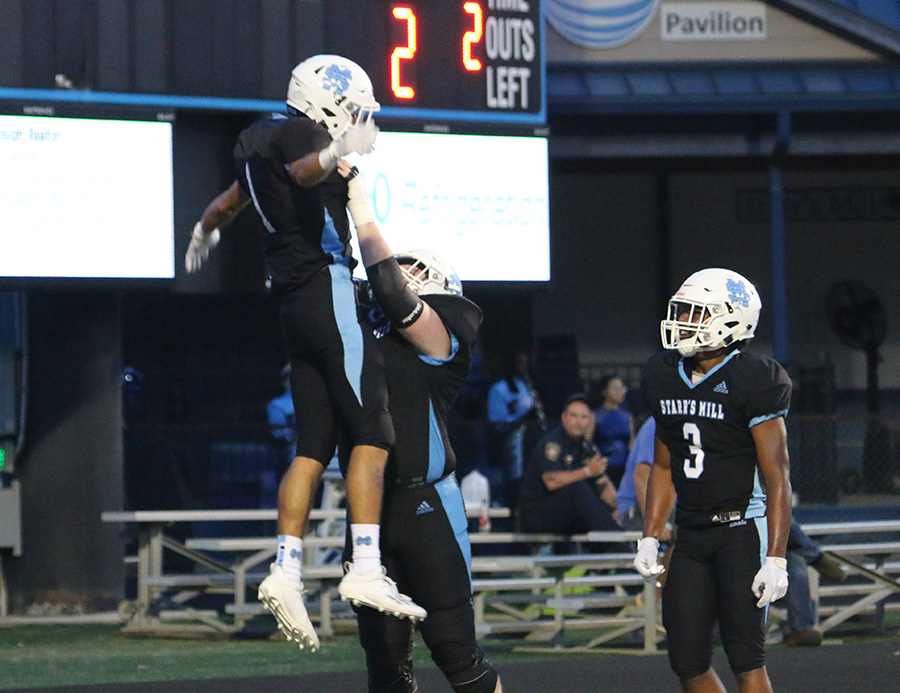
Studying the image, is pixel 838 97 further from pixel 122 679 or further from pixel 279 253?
pixel 279 253

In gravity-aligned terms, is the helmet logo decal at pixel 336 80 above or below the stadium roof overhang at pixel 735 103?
below

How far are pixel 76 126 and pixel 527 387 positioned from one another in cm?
596

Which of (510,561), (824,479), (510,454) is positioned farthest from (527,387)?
(510,561)

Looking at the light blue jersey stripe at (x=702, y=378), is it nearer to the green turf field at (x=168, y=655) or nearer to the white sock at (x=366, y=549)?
the white sock at (x=366, y=549)

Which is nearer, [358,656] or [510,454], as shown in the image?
[358,656]

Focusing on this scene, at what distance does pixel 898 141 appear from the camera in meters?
17.2

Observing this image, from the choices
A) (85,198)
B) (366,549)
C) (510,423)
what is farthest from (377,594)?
(510,423)

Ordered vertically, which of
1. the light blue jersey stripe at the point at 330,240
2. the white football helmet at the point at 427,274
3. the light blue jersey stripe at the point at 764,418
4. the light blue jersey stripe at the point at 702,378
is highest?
the light blue jersey stripe at the point at 330,240

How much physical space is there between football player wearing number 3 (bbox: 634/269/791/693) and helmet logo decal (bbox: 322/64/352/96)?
153 centimetres

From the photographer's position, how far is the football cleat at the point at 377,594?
509 cm

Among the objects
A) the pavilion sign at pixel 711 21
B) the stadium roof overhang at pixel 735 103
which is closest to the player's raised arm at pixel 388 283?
the stadium roof overhang at pixel 735 103

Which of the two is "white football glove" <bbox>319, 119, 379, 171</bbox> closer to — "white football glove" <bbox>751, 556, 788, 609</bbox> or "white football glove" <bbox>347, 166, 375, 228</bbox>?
"white football glove" <bbox>347, 166, 375, 228</bbox>

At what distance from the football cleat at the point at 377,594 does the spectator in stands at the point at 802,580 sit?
186 inches

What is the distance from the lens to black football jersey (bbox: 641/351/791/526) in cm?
558
